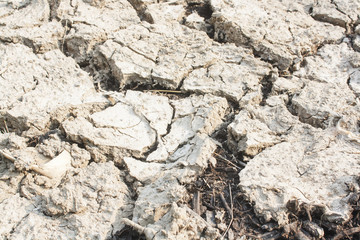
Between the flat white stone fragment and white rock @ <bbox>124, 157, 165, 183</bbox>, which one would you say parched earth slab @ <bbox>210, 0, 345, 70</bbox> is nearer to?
the flat white stone fragment

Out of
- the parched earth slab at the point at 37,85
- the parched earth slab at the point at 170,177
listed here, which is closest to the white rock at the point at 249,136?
the parched earth slab at the point at 170,177

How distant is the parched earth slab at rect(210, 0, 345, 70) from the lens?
10.4ft

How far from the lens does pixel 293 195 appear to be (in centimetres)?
203

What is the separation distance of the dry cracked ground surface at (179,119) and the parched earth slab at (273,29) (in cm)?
1

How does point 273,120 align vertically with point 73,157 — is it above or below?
above

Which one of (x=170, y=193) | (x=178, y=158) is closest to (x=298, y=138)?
(x=178, y=158)

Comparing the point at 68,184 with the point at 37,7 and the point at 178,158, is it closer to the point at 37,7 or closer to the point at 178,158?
the point at 178,158

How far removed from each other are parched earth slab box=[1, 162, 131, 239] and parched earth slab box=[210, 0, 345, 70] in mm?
1810

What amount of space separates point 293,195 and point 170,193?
72 cm

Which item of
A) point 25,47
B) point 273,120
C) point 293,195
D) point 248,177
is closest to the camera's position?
point 293,195

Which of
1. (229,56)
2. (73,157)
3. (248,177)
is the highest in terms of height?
(229,56)

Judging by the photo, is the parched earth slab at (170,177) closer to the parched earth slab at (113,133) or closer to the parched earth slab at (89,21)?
the parched earth slab at (113,133)

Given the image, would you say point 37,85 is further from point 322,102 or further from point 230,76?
point 322,102

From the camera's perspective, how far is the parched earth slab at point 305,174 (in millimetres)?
1979
